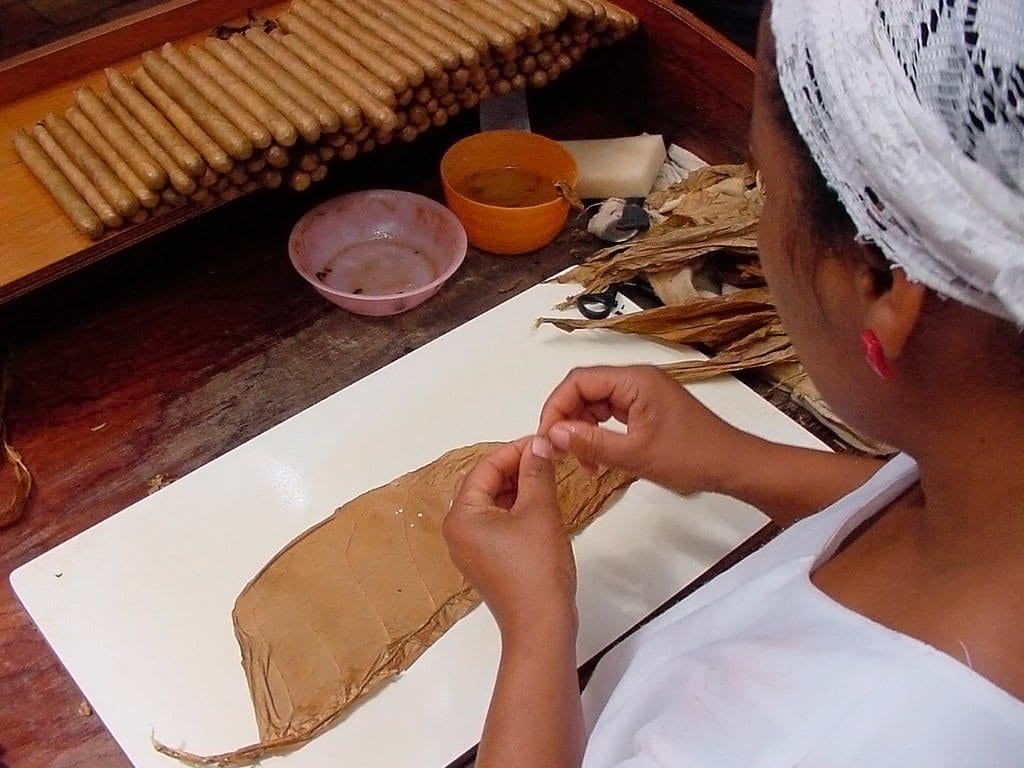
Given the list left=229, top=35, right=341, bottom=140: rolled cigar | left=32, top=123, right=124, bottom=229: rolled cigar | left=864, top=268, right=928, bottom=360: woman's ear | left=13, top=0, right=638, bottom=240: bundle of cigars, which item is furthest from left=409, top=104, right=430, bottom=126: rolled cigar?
left=864, top=268, right=928, bottom=360: woman's ear

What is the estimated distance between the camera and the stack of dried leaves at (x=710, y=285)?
0.96 metres

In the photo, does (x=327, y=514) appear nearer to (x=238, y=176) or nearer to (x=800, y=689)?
(x=238, y=176)

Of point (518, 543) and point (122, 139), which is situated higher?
point (122, 139)

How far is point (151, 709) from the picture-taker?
2.35 feet

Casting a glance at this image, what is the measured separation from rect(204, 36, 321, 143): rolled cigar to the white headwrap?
624 millimetres

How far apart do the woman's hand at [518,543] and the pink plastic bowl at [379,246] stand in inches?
14.5

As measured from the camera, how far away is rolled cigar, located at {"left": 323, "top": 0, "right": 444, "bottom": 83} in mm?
994

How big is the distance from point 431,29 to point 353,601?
62 cm

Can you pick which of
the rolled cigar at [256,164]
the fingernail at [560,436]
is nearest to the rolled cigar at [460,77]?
the rolled cigar at [256,164]

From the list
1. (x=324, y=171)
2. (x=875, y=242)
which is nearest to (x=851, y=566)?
(x=875, y=242)

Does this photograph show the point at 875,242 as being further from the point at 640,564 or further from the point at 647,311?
the point at 647,311

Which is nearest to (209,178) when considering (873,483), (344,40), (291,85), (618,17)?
(291,85)

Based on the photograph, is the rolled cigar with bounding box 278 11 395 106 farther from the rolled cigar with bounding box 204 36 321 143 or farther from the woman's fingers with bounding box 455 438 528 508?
the woman's fingers with bounding box 455 438 528 508

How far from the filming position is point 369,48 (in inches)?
40.1
